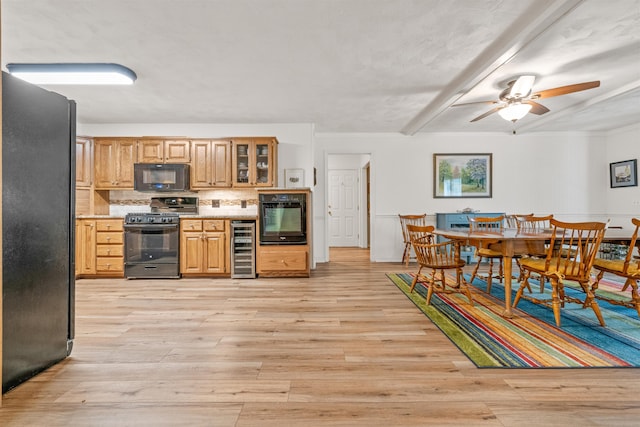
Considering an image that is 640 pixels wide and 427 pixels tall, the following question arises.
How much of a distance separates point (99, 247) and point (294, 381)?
4135 millimetres

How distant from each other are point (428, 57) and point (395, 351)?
8.88 feet

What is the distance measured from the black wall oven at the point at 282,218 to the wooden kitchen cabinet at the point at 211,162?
2.84 feet

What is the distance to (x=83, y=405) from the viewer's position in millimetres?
1504

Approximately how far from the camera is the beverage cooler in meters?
4.42

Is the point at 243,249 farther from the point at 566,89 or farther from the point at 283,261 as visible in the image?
the point at 566,89

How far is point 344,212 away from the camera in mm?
7934

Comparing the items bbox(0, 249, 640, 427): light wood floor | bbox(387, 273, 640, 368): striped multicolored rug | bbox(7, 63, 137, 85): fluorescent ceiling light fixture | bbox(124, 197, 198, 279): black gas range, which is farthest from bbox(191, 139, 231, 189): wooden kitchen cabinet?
bbox(387, 273, 640, 368): striped multicolored rug

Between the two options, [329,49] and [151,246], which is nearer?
[329,49]

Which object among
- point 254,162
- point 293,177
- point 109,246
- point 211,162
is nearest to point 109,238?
point 109,246

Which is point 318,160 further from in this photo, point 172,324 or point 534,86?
point 172,324

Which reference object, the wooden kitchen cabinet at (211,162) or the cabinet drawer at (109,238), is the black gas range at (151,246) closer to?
the cabinet drawer at (109,238)

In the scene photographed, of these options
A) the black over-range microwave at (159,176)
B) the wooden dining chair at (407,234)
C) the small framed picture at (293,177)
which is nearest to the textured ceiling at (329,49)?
the black over-range microwave at (159,176)

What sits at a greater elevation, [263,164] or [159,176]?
[263,164]

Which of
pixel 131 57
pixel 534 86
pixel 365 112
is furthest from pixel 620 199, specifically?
pixel 131 57
